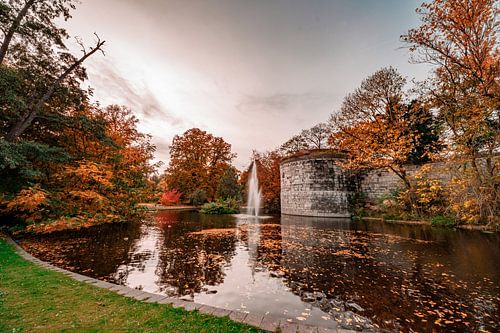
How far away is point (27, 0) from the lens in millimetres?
7832

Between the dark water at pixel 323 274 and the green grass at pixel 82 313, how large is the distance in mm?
916

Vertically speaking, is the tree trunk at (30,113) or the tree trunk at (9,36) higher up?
the tree trunk at (9,36)

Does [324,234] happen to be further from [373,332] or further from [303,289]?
[373,332]

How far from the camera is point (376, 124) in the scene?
45.7ft

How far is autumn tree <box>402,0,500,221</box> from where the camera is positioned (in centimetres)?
606

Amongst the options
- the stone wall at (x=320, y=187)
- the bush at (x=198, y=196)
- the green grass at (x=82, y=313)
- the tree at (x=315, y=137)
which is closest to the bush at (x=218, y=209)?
the bush at (x=198, y=196)

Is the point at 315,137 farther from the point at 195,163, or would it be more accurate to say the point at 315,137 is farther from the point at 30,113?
the point at 30,113

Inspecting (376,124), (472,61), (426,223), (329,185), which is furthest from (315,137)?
(472,61)

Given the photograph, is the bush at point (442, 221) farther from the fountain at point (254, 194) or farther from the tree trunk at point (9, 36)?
the tree trunk at point (9, 36)

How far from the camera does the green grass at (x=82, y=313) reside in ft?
7.97

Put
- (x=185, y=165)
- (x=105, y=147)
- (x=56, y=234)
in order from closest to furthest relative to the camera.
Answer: (x=56, y=234)
(x=105, y=147)
(x=185, y=165)

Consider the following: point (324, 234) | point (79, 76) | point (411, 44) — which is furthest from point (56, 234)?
point (411, 44)

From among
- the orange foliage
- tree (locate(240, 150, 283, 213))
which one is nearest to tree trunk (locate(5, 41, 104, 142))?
the orange foliage

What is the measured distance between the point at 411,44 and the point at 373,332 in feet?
27.5
